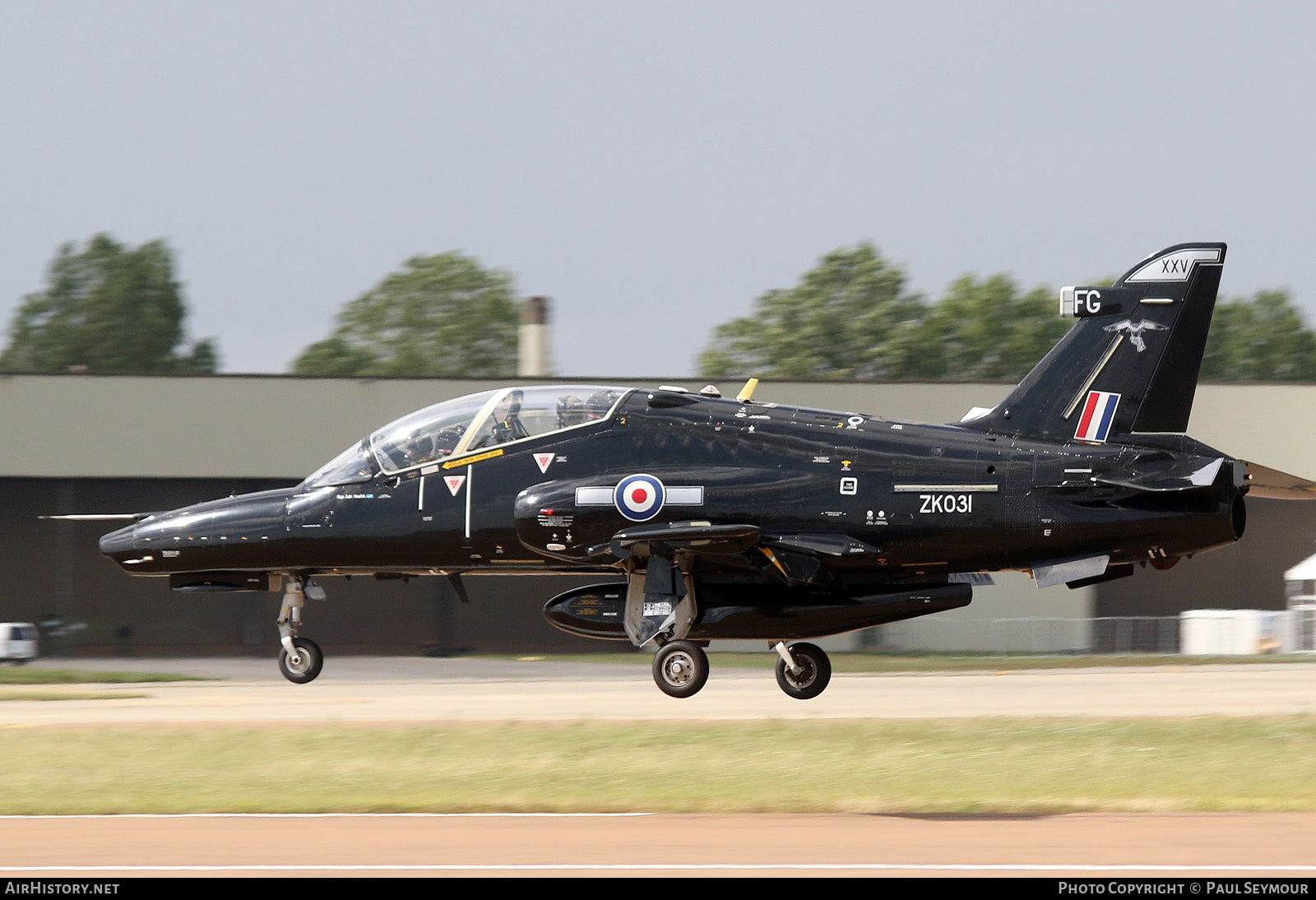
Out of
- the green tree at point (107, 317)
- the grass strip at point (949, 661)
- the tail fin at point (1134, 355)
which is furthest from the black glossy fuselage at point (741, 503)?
the green tree at point (107, 317)

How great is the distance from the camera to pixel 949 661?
41.4 meters

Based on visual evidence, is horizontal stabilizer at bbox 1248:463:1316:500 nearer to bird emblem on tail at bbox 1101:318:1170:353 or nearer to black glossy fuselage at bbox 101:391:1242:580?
black glossy fuselage at bbox 101:391:1242:580

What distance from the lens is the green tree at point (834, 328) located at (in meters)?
102

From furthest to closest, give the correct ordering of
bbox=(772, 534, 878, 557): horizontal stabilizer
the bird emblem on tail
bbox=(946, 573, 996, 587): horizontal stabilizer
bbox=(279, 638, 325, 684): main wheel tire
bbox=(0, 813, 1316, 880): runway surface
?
bbox=(279, 638, 325, 684): main wheel tire, bbox=(946, 573, 996, 587): horizontal stabilizer, the bird emblem on tail, bbox=(772, 534, 878, 557): horizontal stabilizer, bbox=(0, 813, 1316, 880): runway surface

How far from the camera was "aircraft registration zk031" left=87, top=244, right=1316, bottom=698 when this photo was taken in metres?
17.7

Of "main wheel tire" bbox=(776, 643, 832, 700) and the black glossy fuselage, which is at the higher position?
the black glossy fuselage

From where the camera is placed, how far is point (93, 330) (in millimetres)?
108875

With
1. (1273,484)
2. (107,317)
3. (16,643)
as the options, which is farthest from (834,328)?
(1273,484)

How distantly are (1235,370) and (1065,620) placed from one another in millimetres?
70066

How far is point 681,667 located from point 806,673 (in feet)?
7.48

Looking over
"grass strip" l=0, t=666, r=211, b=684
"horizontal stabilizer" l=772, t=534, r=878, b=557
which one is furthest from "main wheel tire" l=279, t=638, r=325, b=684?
"grass strip" l=0, t=666, r=211, b=684

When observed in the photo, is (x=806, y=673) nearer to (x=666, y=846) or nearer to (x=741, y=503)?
(x=741, y=503)

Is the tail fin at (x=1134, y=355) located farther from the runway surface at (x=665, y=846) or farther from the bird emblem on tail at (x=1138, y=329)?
the runway surface at (x=665, y=846)

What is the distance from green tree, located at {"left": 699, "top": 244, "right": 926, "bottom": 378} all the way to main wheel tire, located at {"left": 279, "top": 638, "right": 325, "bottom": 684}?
270ft
